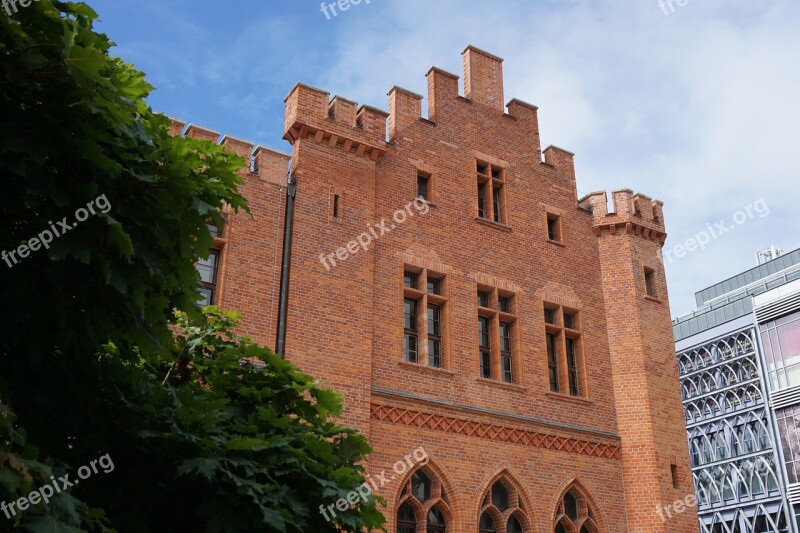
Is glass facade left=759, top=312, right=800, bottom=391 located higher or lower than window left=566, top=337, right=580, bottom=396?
higher

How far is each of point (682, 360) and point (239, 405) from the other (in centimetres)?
4852

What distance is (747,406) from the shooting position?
153ft

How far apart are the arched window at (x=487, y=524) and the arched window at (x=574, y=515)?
1.50 metres

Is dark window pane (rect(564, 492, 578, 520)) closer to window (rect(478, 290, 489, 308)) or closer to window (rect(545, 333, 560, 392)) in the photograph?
window (rect(545, 333, 560, 392))

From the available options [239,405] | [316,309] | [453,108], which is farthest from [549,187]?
[239,405]

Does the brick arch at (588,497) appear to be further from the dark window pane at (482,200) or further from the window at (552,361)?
the dark window pane at (482,200)

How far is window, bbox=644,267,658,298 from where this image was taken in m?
20.3

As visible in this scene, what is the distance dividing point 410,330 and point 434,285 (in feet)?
4.18

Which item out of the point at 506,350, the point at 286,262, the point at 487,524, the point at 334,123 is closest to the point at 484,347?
the point at 506,350

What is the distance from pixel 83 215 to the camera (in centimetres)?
566

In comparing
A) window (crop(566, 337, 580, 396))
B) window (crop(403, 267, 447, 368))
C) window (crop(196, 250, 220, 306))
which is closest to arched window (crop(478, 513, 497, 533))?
window (crop(403, 267, 447, 368))

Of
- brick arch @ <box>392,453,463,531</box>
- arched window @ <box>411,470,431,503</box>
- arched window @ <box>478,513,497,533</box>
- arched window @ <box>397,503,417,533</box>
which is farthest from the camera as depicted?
arched window @ <box>478,513,497,533</box>

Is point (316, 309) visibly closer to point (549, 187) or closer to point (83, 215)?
point (549, 187)

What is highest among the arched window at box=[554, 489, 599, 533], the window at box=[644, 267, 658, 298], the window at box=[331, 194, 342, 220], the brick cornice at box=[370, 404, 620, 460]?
the window at box=[644, 267, 658, 298]
